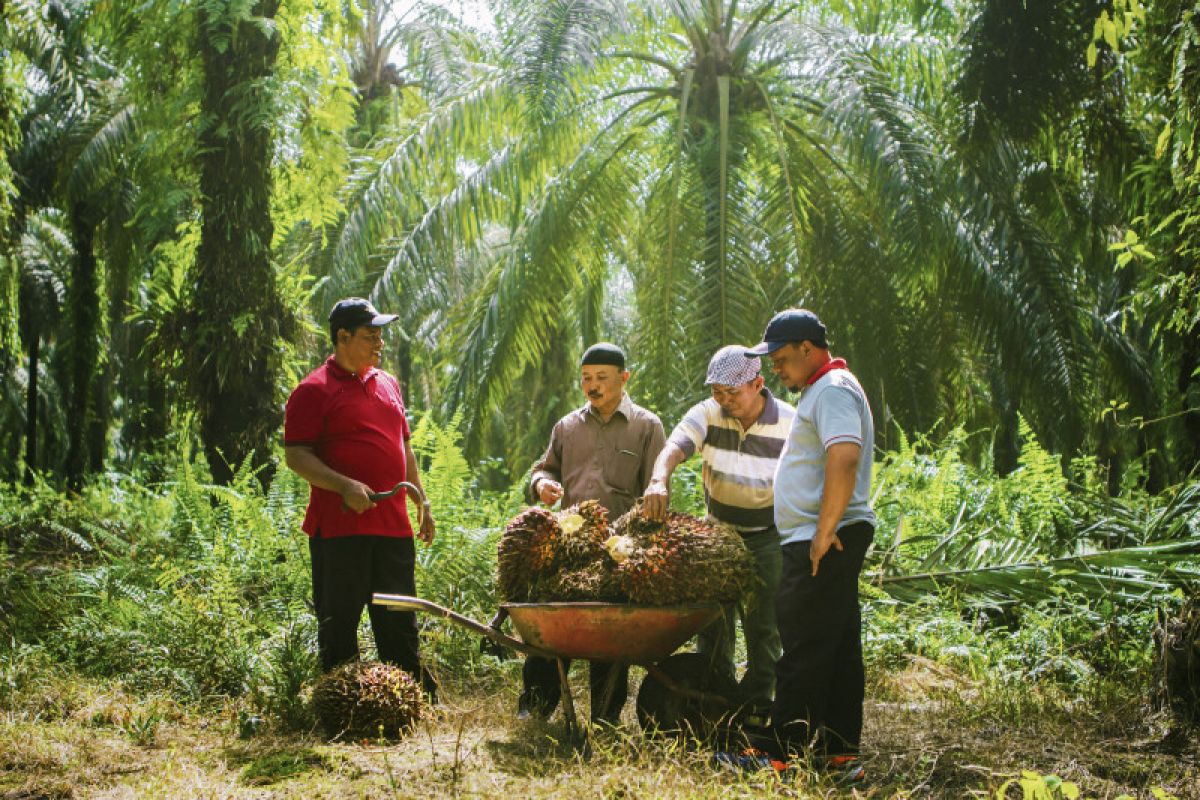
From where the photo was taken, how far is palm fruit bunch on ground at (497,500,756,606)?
499 cm

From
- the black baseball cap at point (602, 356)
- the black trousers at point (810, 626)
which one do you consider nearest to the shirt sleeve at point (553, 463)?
the black baseball cap at point (602, 356)

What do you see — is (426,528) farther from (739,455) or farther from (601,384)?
(739,455)

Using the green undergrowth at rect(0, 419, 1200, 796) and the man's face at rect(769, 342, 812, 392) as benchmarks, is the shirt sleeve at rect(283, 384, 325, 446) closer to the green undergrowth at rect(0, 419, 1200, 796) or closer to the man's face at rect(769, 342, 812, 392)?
the green undergrowth at rect(0, 419, 1200, 796)

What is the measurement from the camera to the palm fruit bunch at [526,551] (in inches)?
207

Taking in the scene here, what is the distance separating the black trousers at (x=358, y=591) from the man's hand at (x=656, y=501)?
53.1 inches

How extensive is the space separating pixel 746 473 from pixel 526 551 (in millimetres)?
1155

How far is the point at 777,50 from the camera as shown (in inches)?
500

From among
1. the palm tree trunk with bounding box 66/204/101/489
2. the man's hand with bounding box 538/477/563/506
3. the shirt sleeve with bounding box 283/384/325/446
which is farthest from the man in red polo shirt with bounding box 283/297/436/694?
the palm tree trunk with bounding box 66/204/101/489

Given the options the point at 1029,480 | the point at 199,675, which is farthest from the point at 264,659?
the point at 1029,480

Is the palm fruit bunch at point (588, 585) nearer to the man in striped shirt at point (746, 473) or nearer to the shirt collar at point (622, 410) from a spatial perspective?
the man in striped shirt at point (746, 473)

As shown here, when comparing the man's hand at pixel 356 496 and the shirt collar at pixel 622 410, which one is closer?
the man's hand at pixel 356 496

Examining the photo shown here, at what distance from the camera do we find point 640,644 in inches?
198

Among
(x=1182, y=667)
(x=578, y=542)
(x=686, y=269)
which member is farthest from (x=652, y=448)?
(x=686, y=269)

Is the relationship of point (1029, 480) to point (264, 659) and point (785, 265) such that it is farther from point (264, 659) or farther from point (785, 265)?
point (264, 659)
